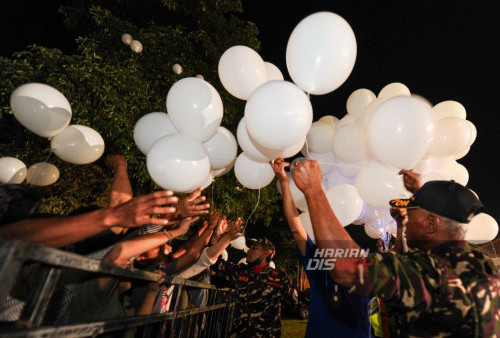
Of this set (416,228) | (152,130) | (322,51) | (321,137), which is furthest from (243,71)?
(416,228)

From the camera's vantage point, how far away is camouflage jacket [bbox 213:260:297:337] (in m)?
4.56

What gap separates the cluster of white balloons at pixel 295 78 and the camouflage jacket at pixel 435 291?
1.27 m

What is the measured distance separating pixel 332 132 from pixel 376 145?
4.46 ft

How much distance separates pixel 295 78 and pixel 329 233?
1775 mm

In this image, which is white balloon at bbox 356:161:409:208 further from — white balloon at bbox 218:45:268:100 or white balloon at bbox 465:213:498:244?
white balloon at bbox 218:45:268:100

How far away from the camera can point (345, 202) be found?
3.44m

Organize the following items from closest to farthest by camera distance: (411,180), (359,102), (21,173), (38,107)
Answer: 1. (411,180)
2. (38,107)
3. (359,102)
4. (21,173)

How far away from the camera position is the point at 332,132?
13.2ft

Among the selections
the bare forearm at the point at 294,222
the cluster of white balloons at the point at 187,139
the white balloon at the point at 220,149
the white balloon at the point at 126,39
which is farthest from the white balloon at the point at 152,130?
the white balloon at the point at 126,39

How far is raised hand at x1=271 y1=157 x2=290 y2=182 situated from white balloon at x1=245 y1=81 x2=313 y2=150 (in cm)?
34

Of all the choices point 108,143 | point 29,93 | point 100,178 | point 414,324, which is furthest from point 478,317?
point 100,178

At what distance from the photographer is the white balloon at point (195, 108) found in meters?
2.90

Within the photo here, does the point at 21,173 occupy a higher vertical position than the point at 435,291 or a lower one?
higher

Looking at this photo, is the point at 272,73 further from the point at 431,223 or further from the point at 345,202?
the point at 431,223
